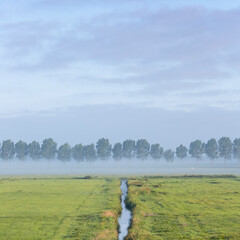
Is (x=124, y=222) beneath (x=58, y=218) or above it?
beneath

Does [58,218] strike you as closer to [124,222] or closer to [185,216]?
[124,222]

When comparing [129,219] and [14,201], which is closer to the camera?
[129,219]

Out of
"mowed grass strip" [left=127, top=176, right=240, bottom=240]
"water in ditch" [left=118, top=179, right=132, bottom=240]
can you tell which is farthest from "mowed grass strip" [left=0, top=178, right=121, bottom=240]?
"mowed grass strip" [left=127, top=176, right=240, bottom=240]

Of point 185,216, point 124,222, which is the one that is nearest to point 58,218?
point 124,222

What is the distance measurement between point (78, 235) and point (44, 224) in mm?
5597

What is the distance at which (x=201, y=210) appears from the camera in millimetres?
39656

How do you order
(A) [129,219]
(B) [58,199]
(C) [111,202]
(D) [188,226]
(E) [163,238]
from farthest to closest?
(B) [58,199] < (C) [111,202] < (A) [129,219] < (D) [188,226] < (E) [163,238]

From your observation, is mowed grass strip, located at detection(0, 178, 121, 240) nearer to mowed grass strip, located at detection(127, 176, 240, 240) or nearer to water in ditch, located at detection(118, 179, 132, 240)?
water in ditch, located at detection(118, 179, 132, 240)

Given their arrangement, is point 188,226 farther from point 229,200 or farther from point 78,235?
point 229,200

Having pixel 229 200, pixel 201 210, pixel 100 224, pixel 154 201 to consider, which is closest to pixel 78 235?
pixel 100 224

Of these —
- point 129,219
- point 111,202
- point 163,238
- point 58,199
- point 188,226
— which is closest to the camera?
point 163,238

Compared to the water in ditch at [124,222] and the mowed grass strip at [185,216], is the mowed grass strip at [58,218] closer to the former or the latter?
the water in ditch at [124,222]

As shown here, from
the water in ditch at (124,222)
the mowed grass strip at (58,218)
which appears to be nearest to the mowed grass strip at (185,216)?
the water in ditch at (124,222)

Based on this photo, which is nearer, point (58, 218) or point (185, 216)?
point (58, 218)
